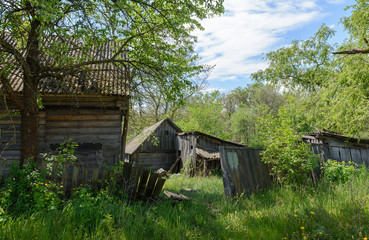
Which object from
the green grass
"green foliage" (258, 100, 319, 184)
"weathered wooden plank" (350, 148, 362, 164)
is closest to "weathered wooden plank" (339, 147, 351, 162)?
"weathered wooden plank" (350, 148, 362, 164)

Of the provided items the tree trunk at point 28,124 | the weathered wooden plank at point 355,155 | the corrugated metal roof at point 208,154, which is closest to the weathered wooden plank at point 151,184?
the tree trunk at point 28,124

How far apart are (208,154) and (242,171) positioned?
11.4 meters

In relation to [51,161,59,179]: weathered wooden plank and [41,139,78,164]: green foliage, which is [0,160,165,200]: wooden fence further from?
[41,139,78,164]: green foliage

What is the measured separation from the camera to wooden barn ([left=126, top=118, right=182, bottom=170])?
73.2 ft

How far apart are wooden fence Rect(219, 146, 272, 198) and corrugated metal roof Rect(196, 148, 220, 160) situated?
404 inches

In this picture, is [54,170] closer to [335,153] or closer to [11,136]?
[11,136]

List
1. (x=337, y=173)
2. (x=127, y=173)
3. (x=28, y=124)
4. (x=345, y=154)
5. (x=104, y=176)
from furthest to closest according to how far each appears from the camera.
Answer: (x=345, y=154) → (x=337, y=173) → (x=127, y=173) → (x=28, y=124) → (x=104, y=176)

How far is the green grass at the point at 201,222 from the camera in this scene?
12.1 ft

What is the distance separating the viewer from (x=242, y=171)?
726cm

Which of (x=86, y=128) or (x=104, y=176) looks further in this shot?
(x=86, y=128)

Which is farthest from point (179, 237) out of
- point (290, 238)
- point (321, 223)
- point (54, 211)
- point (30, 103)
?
point (30, 103)

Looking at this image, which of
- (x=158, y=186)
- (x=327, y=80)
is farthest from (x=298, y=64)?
(x=158, y=186)

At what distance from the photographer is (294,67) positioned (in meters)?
17.4

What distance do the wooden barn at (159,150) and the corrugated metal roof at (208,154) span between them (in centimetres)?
517
